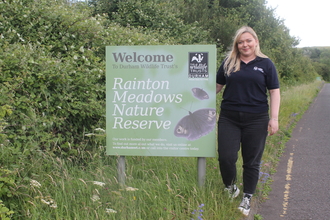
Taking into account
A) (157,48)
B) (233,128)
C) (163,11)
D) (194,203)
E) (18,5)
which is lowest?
(194,203)

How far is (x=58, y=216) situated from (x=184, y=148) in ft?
4.66

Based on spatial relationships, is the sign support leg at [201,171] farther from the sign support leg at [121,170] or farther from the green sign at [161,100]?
the sign support leg at [121,170]

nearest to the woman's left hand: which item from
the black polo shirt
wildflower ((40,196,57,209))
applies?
the black polo shirt

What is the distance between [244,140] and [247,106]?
0.38 meters

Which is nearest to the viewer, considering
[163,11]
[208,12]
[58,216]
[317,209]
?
[58,216]

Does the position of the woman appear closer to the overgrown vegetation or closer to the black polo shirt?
the black polo shirt

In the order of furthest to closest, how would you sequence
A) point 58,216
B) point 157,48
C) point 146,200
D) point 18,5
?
point 18,5, point 157,48, point 146,200, point 58,216

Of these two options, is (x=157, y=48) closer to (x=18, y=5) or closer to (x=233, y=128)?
(x=233, y=128)

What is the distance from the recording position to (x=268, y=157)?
5.74 meters

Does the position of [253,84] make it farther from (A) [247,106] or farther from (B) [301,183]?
(B) [301,183]

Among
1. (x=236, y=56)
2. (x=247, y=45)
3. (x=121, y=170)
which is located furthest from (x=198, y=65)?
(x=121, y=170)

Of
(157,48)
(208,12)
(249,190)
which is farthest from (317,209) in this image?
(208,12)

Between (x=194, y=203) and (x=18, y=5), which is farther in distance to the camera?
(x=18, y=5)

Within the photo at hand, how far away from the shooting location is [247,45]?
11.0 ft
